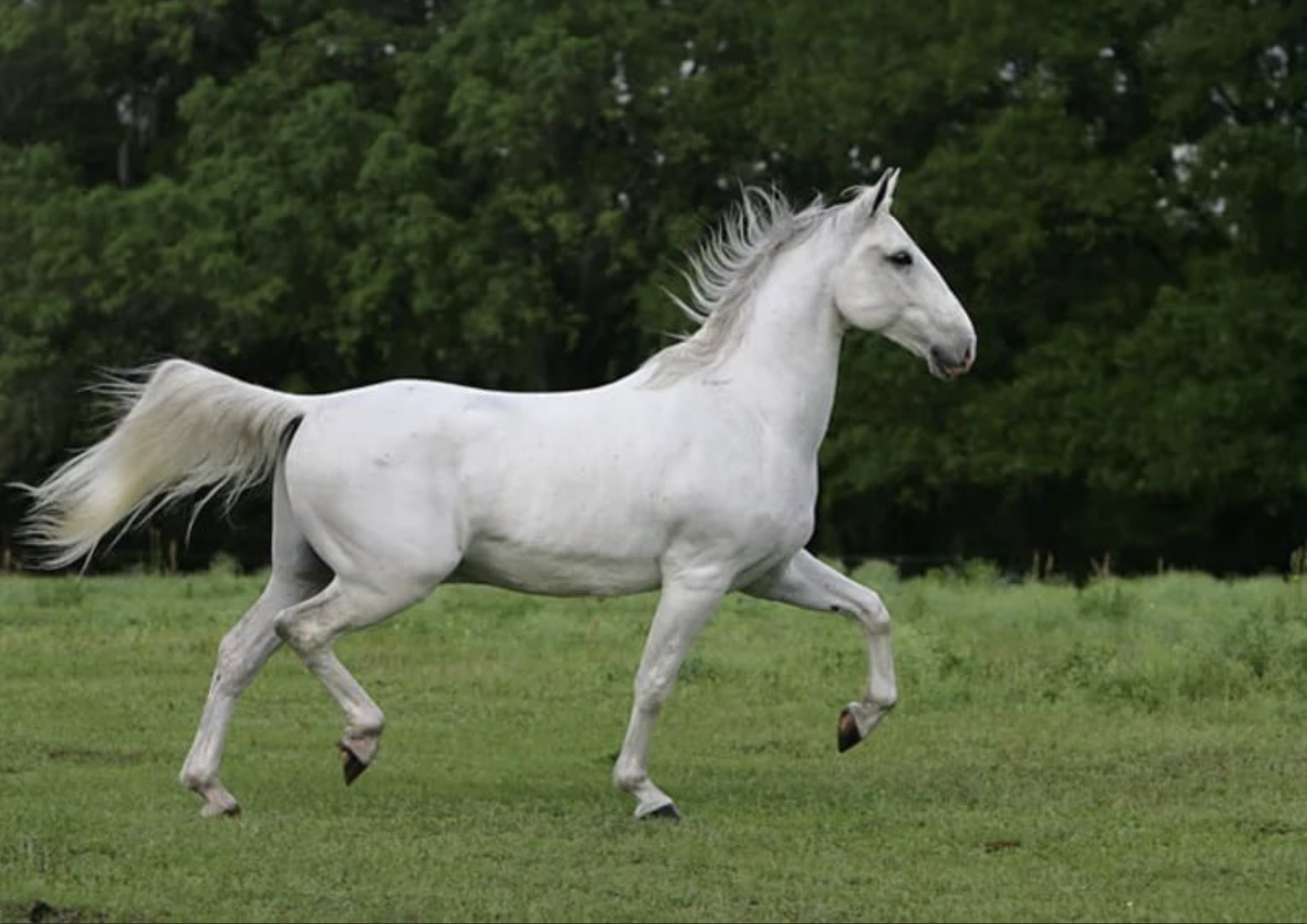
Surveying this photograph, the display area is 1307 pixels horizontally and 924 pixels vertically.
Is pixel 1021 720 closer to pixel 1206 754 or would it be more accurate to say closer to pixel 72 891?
pixel 1206 754

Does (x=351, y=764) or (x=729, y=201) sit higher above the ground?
(x=729, y=201)

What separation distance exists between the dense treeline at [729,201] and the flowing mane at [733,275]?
24008 mm

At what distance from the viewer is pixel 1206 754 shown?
11.8 meters

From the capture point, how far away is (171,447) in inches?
396

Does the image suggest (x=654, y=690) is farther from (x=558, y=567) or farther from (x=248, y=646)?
(x=248, y=646)

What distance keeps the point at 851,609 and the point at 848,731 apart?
49 centimetres

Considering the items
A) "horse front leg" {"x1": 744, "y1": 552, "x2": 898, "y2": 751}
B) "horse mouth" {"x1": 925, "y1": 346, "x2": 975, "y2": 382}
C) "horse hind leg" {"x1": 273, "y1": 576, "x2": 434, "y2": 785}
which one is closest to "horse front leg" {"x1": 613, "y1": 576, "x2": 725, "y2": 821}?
"horse front leg" {"x1": 744, "y1": 552, "x2": 898, "y2": 751}

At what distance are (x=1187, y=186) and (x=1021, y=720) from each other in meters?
23.6

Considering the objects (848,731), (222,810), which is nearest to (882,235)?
(848,731)

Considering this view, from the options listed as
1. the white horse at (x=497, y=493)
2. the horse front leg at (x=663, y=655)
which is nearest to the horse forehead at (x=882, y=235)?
the white horse at (x=497, y=493)

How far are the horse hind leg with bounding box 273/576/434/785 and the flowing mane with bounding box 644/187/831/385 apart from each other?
148 centimetres

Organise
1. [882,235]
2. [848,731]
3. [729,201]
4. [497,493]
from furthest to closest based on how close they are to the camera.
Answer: [729,201] → [882,235] → [848,731] → [497,493]

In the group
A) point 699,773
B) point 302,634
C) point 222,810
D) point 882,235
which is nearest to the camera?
point 222,810

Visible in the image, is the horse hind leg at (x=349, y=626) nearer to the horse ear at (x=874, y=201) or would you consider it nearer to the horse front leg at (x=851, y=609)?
the horse front leg at (x=851, y=609)
